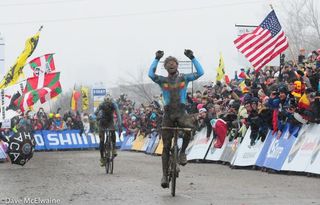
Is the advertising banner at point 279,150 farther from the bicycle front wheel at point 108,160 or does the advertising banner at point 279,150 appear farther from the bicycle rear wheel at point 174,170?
the bicycle rear wheel at point 174,170

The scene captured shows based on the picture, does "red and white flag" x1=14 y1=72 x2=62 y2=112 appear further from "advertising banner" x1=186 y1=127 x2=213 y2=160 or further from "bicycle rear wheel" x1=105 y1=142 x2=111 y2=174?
"bicycle rear wheel" x1=105 y1=142 x2=111 y2=174

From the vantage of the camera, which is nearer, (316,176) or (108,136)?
(316,176)

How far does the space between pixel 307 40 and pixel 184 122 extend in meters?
57.5

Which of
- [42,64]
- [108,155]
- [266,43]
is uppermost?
[266,43]

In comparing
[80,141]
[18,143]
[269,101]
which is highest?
[269,101]

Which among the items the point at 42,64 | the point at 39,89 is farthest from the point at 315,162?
the point at 42,64

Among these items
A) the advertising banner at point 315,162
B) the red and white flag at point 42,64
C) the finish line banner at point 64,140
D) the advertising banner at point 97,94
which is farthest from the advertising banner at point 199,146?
the advertising banner at point 97,94

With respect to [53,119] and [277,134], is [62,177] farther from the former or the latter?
[53,119]

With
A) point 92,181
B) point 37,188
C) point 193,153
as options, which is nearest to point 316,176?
point 92,181

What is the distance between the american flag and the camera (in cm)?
2230

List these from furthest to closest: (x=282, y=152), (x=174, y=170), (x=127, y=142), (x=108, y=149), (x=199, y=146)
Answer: (x=127, y=142) < (x=199, y=146) < (x=108, y=149) < (x=282, y=152) < (x=174, y=170)

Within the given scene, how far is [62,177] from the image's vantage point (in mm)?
16750

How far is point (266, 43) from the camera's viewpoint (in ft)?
73.3

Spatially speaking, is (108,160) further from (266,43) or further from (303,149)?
(266,43)
